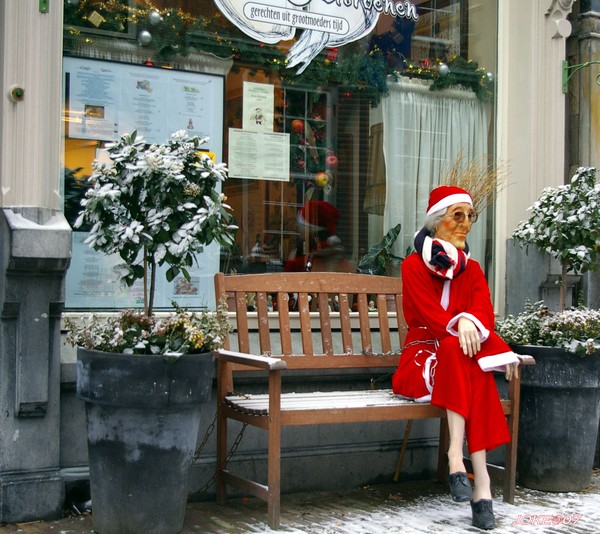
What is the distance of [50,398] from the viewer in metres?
4.70

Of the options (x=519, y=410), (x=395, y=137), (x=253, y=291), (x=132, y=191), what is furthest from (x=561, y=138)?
(x=132, y=191)

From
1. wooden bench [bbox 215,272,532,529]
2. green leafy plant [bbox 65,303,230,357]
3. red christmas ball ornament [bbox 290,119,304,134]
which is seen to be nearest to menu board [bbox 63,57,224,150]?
red christmas ball ornament [bbox 290,119,304,134]

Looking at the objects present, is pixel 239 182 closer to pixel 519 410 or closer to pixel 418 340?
pixel 418 340

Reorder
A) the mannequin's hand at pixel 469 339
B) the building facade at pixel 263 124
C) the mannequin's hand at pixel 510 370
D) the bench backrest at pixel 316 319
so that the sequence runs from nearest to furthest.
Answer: the building facade at pixel 263 124
the mannequin's hand at pixel 469 339
the mannequin's hand at pixel 510 370
the bench backrest at pixel 316 319

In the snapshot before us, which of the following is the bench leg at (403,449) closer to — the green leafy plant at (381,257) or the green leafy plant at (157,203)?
the green leafy plant at (381,257)

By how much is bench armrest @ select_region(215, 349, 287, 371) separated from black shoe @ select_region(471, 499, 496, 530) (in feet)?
4.03

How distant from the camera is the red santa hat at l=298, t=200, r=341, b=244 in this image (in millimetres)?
6070

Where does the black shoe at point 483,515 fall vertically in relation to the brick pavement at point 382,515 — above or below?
above

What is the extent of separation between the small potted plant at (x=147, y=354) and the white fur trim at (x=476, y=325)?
3.98 feet

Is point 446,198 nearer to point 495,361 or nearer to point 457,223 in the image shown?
point 457,223

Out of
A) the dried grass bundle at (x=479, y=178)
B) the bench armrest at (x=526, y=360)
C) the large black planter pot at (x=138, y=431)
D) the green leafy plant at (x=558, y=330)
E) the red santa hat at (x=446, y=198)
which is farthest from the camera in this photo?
the dried grass bundle at (x=479, y=178)

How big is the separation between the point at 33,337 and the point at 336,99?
2.68 meters

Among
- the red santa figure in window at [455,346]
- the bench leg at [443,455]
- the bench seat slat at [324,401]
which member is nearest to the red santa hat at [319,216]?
the red santa figure in window at [455,346]

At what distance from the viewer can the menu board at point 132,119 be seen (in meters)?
5.23
